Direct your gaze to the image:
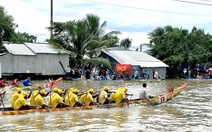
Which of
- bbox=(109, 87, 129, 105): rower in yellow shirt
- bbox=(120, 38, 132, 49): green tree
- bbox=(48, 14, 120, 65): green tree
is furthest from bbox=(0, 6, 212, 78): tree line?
bbox=(109, 87, 129, 105): rower in yellow shirt

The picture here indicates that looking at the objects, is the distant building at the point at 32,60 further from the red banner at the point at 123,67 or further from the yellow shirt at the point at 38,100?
the yellow shirt at the point at 38,100

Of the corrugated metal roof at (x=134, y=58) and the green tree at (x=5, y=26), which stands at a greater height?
the green tree at (x=5, y=26)

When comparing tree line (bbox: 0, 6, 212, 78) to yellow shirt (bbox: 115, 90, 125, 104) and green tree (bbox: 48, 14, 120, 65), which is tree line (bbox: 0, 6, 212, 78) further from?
yellow shirt (bbox: 115, 90, 125, 104)

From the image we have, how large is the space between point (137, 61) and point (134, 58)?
1004 millimetres

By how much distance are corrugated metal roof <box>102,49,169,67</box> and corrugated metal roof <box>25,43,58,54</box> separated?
6358 millimetres

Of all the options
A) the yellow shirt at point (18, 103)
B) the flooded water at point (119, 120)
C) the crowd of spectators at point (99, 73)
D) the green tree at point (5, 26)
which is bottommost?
the flooded water at point (119, 120)

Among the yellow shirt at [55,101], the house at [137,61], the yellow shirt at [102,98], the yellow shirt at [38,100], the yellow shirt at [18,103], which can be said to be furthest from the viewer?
the house at [137,61]

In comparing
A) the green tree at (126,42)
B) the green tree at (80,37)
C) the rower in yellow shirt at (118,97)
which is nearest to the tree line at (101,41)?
the green tree at (80,37)

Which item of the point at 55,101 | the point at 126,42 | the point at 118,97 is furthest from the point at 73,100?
the point at 126,42

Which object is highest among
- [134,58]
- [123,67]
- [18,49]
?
[18,49]

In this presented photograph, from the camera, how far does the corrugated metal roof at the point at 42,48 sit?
33594mm

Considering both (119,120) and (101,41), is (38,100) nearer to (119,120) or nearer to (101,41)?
(119,120)

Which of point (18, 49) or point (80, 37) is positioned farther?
point (80, 37)

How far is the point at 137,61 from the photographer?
39.0 metres
